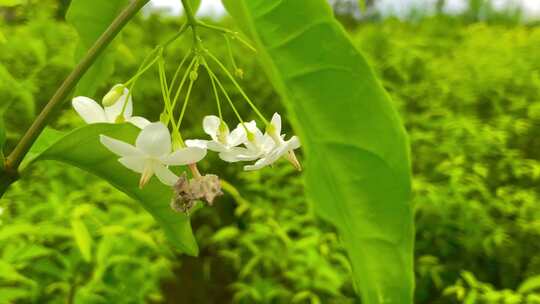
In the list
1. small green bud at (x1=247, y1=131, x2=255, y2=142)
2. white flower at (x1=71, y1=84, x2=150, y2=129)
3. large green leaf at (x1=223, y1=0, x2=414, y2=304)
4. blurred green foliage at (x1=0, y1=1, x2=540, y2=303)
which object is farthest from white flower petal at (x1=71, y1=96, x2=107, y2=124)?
blurred green foliage at (x1=0, y1=1, x2=540, y2=303)

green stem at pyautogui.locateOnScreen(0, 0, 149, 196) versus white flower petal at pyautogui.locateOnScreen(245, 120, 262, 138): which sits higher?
green stem at pyautogui.locateOnScreen(0, 0, 149, 196)

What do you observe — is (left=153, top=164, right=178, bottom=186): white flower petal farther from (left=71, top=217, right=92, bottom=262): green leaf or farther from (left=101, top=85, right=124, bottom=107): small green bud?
(left=71, top=217, right=92, bottom=262): green leaf

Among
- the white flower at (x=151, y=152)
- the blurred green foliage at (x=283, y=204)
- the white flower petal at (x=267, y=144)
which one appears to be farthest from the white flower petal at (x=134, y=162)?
the blurred green foliage at (x=283, y=204)

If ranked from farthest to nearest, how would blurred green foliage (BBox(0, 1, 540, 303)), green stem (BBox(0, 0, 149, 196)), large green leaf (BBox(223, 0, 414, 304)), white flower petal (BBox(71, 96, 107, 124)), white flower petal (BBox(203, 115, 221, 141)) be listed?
1. blurred green foliage (BBox(0, 1, 540, 303))
2. white flower petal (BBox(203, 115, 221, 141))
3. white flower petal (BBox(71, 96, 107, 124))
4. green stem (BBox(0, 0, 149, 196))
5. large green leaf (BBox(223, 0, 414, 304))

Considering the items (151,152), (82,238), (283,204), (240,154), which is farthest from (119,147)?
(283,204)

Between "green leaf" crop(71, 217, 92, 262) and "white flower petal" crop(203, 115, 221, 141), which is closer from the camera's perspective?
"white flower petal" crop(203, 115, 221, 141)

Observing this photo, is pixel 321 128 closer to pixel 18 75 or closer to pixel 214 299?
Answer: pixel 18 75

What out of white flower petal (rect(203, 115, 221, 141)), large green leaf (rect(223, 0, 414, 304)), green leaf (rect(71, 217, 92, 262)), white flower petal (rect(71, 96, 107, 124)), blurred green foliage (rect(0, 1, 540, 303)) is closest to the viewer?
large green leaf (rect(223, 0, 414, 304))

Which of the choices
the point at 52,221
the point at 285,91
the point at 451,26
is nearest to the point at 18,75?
the point at 52,221
